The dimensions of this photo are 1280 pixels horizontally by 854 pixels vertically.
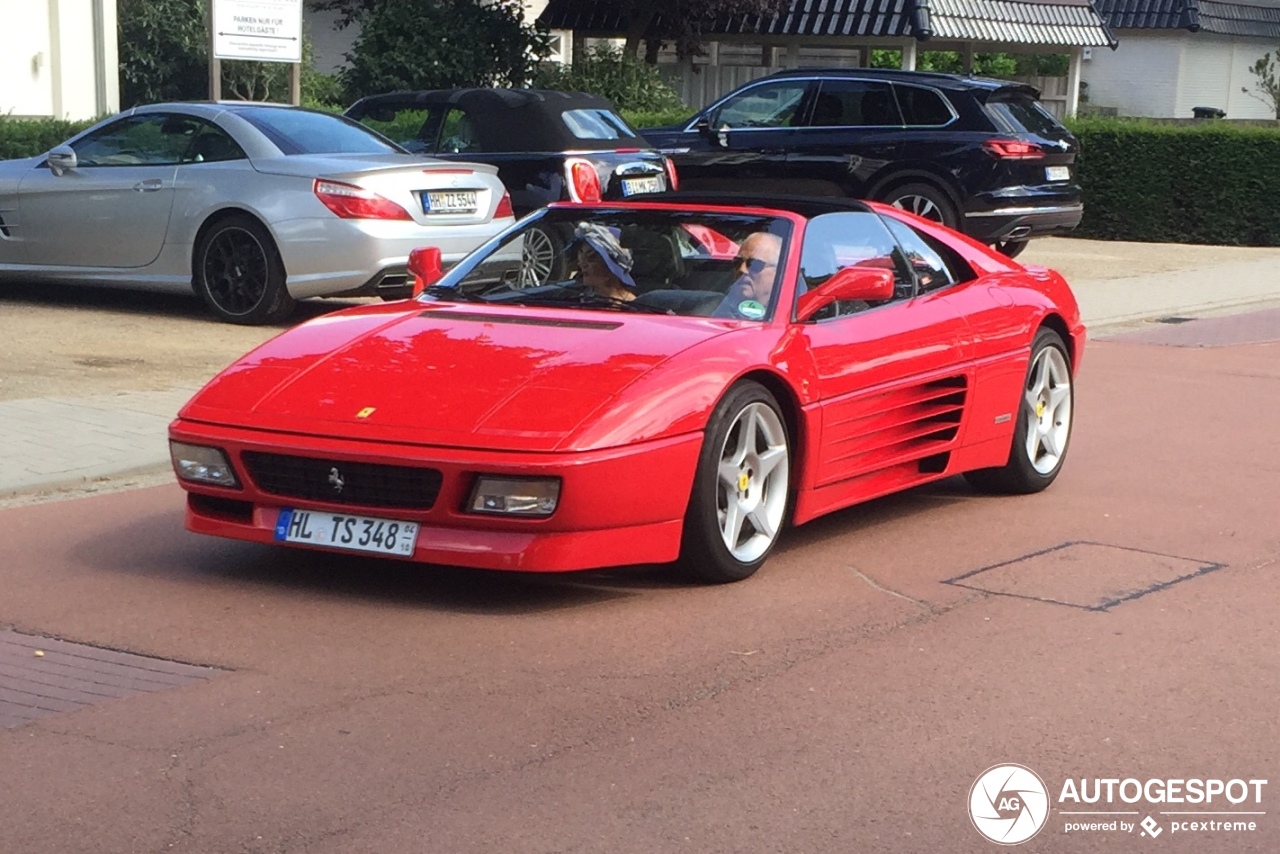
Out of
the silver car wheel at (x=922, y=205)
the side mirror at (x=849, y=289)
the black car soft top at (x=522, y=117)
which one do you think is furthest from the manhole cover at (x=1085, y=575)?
the silver car wheel at (x=922, y=205)

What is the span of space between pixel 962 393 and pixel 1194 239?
18.2 meters

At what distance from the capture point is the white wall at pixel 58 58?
932 inches

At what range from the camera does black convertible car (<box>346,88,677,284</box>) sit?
1623 cm

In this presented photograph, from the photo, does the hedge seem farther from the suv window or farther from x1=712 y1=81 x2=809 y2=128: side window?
x1=712 y1=81 x2=809 y2=128: side window

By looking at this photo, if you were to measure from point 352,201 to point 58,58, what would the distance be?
12695mm

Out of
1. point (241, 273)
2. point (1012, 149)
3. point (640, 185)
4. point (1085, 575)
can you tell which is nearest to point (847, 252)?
point (1085, 575)

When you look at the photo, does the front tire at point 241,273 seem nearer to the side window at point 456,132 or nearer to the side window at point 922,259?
the side window at point 456,132

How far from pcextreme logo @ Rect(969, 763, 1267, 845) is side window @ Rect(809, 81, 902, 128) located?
15376mm

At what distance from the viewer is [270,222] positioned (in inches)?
518

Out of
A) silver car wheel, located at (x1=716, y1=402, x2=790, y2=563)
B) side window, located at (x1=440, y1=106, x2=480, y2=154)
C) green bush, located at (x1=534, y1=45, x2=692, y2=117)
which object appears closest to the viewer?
silver car wheel, located at (x1=716, y1=402, x2=790, y2=563)

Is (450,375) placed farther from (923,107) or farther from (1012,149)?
(923,107)

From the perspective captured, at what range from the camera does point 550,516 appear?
6.18m

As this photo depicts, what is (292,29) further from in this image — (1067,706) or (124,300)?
(1067,706)

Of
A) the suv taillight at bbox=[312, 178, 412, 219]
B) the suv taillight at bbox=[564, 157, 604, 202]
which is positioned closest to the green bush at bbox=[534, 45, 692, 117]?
the suv taillight at bbox=[312, 178, 412, 219]
